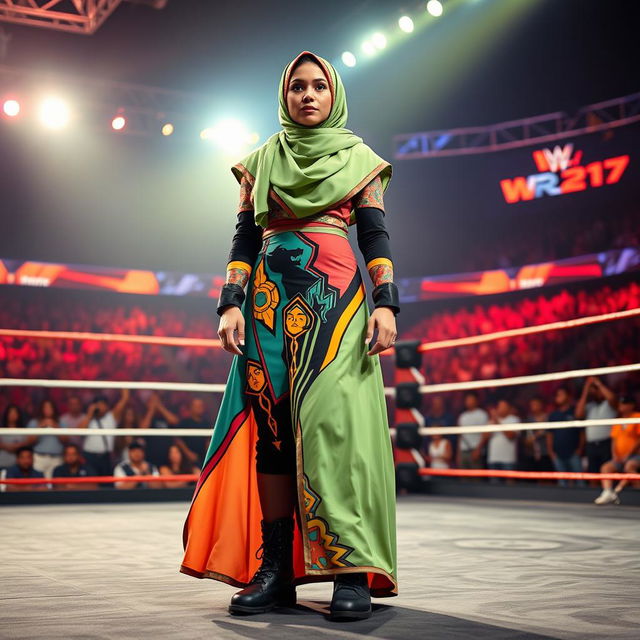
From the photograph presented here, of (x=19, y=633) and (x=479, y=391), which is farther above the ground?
(x=479, y=391)

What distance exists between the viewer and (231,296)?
157cm

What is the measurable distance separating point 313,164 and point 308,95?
0.13 metres

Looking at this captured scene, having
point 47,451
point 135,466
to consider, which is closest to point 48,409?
point 47,451

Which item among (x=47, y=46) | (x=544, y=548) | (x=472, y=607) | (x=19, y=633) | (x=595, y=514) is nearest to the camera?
(x=19, y=633)

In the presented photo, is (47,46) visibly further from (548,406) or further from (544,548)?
(544,548)

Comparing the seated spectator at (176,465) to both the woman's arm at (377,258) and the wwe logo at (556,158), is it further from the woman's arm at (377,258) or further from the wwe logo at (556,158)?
the wwe logo at (556,158)

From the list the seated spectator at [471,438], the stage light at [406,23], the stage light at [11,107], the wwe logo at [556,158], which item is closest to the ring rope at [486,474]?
the seated spectator at [471,438]

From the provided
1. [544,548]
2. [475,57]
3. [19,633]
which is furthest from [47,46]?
[19,633]

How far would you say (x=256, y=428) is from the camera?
A: 1.60 m

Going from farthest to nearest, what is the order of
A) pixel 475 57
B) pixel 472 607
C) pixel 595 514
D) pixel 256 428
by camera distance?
pixel 475 57 → pixel 595 514 → pixel 256 428 → pixel 472 607

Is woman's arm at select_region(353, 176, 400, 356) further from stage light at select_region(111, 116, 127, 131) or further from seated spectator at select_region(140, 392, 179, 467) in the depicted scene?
stage light at select_region(111, 116, 127, 131)

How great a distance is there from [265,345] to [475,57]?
830 centimetres

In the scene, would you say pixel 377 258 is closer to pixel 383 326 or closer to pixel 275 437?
pixel 383 326

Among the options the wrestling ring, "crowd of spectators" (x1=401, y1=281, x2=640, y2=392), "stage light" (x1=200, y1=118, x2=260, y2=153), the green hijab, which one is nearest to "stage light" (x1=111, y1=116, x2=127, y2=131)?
"stage light" (x1=200, y1=118, x2=260, y2=153)
